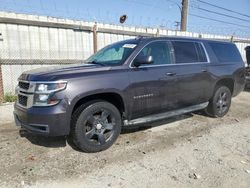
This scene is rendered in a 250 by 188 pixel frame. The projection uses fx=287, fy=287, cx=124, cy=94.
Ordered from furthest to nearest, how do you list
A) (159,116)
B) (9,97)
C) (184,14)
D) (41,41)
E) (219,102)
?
(184,14) → (41,41) → (9,97) → (219,102) → (159,116)

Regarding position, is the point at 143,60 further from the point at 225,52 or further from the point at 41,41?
the point at 41,41

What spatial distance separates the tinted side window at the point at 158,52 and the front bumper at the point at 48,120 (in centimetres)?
188

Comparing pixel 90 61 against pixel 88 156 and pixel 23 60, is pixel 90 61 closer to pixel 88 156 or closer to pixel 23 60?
pixel 88 156

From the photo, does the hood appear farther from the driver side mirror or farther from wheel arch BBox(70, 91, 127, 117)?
the driver side mirror

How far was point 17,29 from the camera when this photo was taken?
823 centimetres

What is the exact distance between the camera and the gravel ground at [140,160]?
3752 mm

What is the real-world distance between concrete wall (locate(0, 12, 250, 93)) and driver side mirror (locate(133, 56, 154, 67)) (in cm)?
463

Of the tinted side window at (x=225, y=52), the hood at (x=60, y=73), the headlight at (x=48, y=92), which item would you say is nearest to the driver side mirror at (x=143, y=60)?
the hood at (x=60, y=73)

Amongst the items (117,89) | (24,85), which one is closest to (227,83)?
(117,89)

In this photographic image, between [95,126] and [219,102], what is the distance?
354cm

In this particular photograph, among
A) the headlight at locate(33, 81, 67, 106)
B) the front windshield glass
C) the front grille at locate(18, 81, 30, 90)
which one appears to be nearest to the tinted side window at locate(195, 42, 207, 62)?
the front windshield glass

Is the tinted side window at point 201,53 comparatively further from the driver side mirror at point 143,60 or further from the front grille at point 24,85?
the front grille at point 24,85

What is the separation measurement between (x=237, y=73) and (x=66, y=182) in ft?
17.0

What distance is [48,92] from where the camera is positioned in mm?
4133
